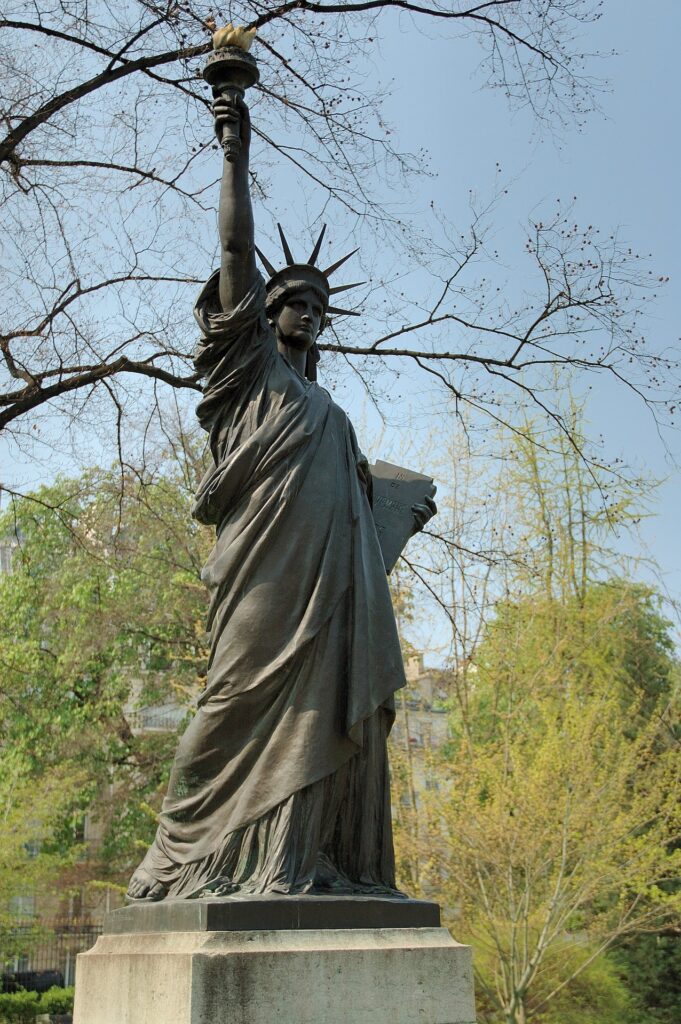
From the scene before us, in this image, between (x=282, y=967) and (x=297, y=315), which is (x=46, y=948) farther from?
(x=282, y=967)

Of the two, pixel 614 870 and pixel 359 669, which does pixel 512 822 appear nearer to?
pixel 614 870

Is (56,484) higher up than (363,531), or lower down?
higher up

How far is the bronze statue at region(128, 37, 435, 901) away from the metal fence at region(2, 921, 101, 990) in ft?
67.2

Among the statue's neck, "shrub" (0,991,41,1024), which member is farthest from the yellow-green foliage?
the statue's neck

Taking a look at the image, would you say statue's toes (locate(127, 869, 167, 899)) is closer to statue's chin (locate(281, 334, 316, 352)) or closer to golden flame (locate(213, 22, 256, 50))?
statue's chin (locate(281, 334, 316, 352))

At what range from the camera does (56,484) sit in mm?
28672

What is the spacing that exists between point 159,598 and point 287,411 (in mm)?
19442

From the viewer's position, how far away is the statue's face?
5398 millimetres

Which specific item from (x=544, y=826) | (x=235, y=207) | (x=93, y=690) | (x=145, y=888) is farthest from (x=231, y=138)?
(x=93, y=690)

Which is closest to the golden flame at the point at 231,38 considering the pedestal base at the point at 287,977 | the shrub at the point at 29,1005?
the pedestal base at the point at 287,977

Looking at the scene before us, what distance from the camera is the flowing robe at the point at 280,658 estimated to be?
435 cm

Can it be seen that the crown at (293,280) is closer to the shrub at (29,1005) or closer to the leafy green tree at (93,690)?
the leafy green tree at (93,690)

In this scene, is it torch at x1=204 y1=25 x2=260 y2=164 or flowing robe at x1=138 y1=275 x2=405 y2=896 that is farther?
torch at x1=204 y1=25 x2=260 y2=164

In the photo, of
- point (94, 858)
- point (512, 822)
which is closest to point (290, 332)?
point (512, 822)
